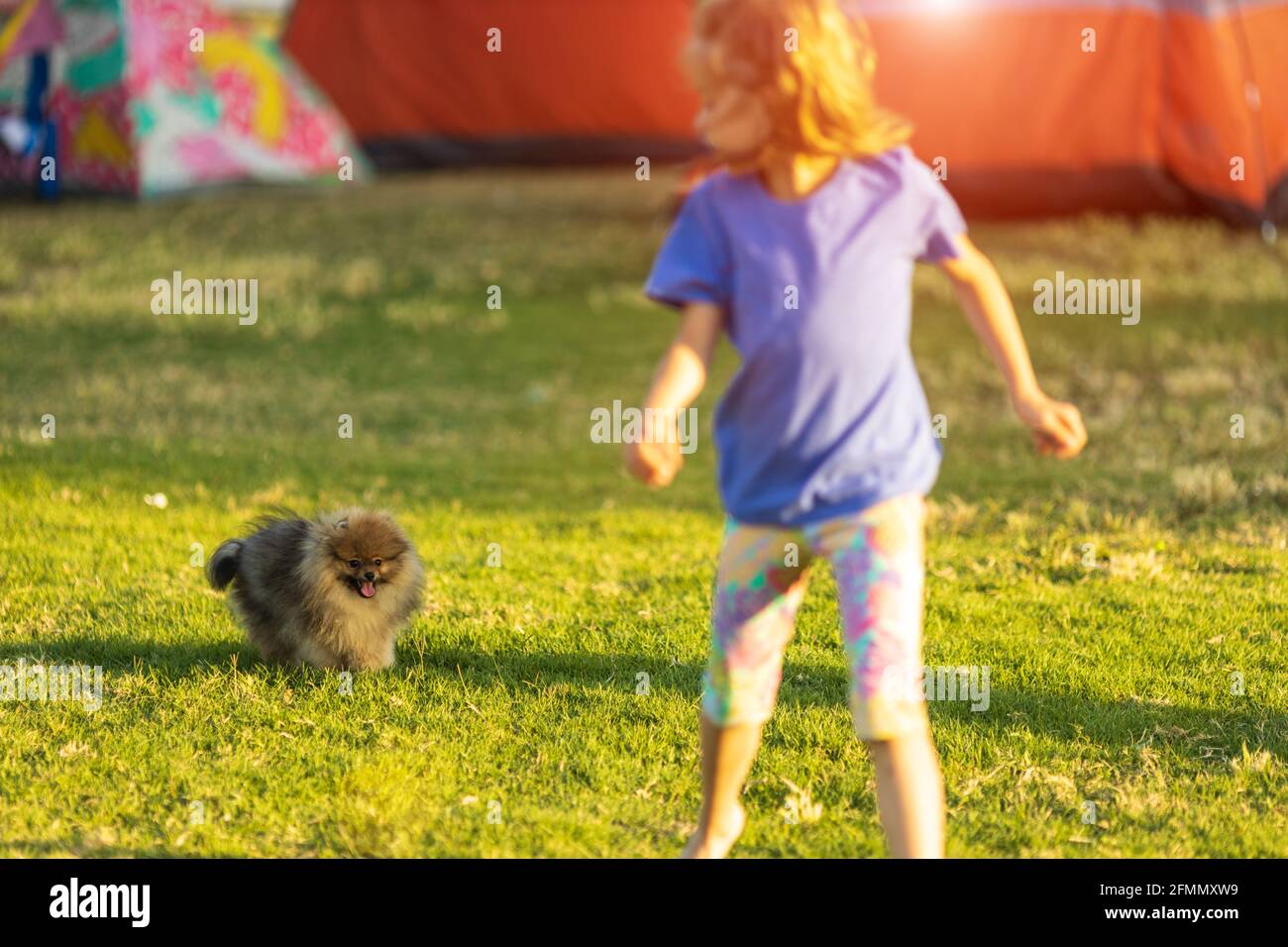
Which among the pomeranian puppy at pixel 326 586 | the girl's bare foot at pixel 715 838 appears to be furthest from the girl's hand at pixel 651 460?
the pomeranian puppy at pixel 326 586

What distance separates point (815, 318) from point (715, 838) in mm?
1380

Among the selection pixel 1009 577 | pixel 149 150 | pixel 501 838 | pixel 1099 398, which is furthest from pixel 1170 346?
pixel 149 150

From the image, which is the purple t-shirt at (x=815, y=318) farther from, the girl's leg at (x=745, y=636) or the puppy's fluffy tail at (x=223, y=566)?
the puppy's fluffy tail at (x=223, y=566)

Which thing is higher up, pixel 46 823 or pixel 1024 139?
pixel 1024 139

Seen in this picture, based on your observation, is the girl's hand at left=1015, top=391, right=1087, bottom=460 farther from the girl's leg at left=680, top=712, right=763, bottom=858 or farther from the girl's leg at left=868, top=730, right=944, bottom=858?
the girl's leg at left=680, top=712, right=763, bottom=858

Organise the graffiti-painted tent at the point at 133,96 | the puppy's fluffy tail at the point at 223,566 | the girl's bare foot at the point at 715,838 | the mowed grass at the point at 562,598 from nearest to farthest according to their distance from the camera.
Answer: the girl's bare foot at the point at 715,838 → the mowed grass at the point at 562,598 → the puppy's fluffy tail at the point at 223,566 → the graffiti-painted tent at the point at 133,96

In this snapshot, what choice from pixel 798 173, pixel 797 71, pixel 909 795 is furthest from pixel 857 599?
pixel 797 71

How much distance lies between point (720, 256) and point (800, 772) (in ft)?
6.21

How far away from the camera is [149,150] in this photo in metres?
19.4

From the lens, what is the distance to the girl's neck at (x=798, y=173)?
11.8 ft

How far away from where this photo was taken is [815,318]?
11.6ft

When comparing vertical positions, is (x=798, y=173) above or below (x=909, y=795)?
above

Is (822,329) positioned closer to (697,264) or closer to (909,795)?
(697,264)

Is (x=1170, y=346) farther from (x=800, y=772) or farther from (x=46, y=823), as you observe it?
(x=46, y=823)
